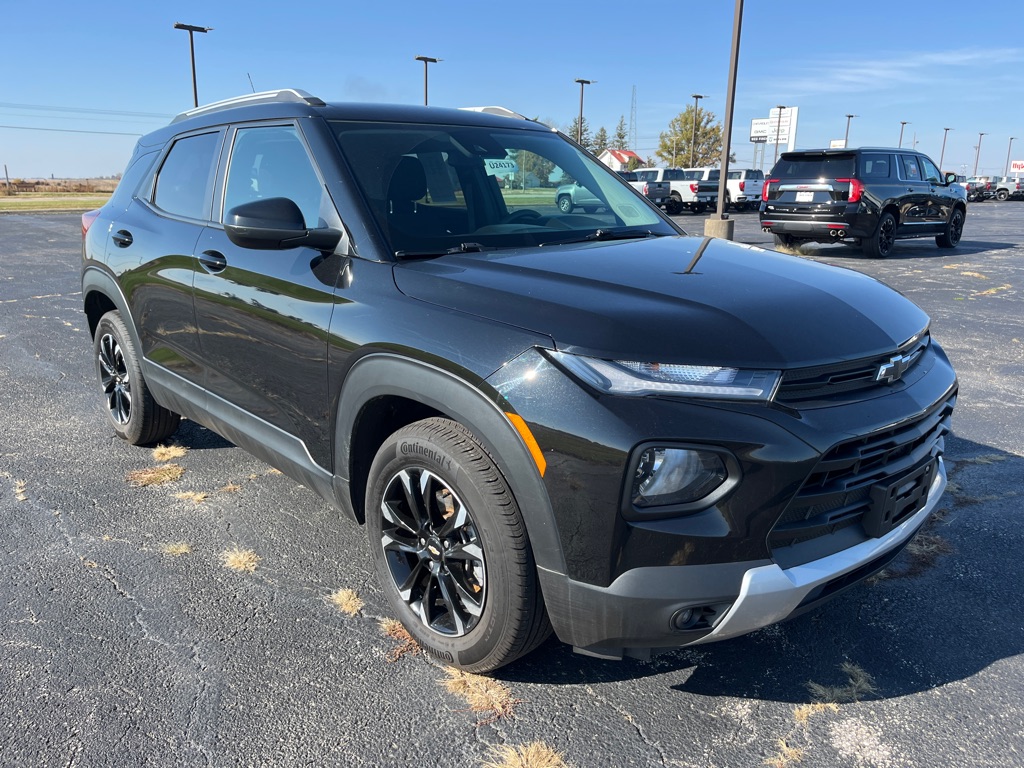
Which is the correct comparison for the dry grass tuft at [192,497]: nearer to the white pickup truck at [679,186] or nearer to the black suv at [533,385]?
the black suv at [533,385]

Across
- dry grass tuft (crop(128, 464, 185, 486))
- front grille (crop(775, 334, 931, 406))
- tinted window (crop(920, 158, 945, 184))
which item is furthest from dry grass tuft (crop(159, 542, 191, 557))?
tinted window (crop(920, 158, 945, 184))

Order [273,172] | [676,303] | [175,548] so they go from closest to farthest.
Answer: [676,303]
[273,172]
[175,548]

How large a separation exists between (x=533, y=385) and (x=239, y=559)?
189 cm

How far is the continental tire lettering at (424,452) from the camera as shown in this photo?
227 centimetres

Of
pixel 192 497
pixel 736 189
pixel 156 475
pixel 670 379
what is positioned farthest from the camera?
pixel 736 189

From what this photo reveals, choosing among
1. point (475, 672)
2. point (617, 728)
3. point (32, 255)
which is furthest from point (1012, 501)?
point (32, 255)

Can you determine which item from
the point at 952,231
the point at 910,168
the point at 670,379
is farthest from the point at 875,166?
the point at 670,379

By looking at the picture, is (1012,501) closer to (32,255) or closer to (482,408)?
(482,408)

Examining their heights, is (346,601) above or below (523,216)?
below

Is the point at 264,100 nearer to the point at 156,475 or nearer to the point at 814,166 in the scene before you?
the point at 156,475

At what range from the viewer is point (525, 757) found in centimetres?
218

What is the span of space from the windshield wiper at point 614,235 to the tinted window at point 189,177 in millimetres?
1681

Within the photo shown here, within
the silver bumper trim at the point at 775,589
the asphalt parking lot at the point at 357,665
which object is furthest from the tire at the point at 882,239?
the silver bumper trim at the point at 775,589

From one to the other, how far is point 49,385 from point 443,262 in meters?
4.65
